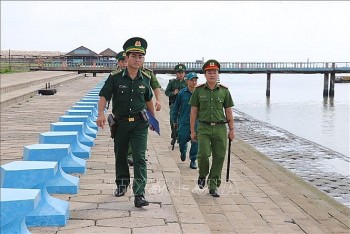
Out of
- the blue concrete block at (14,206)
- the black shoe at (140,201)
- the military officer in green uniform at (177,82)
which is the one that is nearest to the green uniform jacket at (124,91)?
the black shoe at (140,201)

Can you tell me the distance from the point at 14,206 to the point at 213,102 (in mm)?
3165

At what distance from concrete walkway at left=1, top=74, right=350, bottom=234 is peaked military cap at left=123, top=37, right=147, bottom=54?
149 centimetres

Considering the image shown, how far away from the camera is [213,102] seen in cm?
557

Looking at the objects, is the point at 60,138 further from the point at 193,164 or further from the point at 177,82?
the point at 177,82

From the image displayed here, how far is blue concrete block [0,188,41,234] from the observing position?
280 cm

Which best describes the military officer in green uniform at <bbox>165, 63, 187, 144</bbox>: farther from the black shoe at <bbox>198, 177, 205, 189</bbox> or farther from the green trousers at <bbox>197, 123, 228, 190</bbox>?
the green trousers at <bbox>197, 123, 228, 190</bbox>

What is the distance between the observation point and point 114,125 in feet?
15.2

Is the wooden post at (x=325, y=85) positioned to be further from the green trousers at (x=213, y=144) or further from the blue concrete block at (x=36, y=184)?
the blue concrete block at (x=36, y=184)

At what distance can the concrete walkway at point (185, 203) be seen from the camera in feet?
13.4

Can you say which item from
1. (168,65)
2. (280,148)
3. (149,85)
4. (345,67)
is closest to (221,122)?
(149,85)

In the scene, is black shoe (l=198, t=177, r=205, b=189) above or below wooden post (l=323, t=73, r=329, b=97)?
above

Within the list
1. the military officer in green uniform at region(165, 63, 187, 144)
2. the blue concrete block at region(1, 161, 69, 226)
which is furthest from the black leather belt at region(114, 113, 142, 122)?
the military officer in green uniform at region(165, 63, 187, 144)

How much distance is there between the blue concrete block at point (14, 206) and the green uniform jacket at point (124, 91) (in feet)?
5.48

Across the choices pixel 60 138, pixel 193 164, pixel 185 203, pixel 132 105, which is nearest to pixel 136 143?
pixel 132 105
